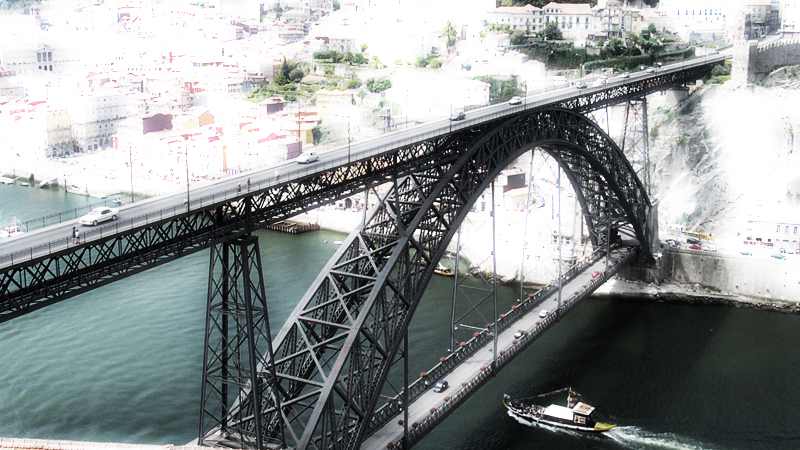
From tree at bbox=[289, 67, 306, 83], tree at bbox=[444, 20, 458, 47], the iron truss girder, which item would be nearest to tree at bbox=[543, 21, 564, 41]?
tree at bbox=[444, 20, 458, 47]

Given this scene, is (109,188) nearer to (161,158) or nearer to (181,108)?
(161,158)

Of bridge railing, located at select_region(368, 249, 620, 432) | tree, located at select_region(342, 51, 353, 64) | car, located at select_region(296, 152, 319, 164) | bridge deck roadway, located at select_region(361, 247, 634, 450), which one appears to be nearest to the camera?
car, located at select_region(296, 152, 319, 164)

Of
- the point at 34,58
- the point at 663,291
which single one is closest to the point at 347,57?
the point at 34,58

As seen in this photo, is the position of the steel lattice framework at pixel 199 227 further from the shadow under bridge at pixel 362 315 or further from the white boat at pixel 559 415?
the white boat at pixel 559 415

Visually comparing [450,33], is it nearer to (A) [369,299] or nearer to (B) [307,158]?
(B) [307,158]

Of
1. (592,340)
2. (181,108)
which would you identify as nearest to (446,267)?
(592,340)

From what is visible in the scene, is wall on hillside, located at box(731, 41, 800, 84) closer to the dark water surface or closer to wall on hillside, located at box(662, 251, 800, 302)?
wall on hillside, located at box(662, 251, 800, 302)

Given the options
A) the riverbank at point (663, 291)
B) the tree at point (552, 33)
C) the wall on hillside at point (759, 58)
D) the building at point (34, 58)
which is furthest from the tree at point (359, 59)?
the riverbank at point (663, 291)
